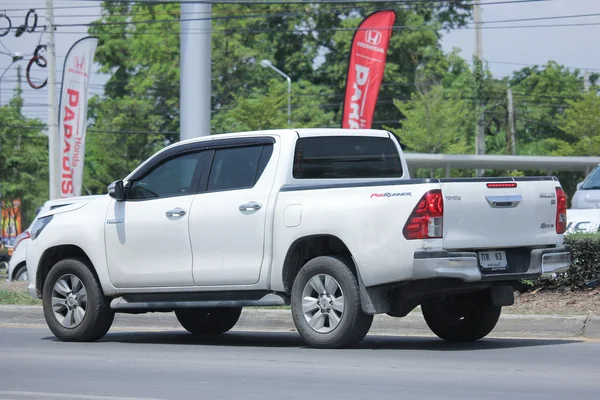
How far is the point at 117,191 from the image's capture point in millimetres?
11000

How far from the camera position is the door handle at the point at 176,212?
1054cm

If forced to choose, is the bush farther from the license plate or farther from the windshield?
the windshield

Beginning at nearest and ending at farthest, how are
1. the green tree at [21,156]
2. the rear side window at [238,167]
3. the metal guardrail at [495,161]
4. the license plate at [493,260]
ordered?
the license plate at [493,260] → the rear side window at [238,167] → the metal guardrail at [495,161] → the green tree at [21,156]

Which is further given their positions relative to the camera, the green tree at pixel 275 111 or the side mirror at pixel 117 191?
the green tree at pixel 275 111

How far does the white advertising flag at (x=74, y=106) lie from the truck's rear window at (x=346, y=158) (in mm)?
20441

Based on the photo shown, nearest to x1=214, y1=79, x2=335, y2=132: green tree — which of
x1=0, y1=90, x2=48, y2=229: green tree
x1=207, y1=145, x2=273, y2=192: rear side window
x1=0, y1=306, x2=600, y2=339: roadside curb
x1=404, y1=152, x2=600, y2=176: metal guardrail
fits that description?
x1=0, y1=90, x2=48, y2=229: green tree

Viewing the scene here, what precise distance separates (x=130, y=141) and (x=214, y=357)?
51.4 meters

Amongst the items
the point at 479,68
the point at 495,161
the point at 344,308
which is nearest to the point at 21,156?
the point at 479,68

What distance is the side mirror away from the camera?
11.0m

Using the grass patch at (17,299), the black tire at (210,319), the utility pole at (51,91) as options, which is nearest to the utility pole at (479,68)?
the utility pole at (51,91)

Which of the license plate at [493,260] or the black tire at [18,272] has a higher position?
the license plate at [493,260]

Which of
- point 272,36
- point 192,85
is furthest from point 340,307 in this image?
point 272,36

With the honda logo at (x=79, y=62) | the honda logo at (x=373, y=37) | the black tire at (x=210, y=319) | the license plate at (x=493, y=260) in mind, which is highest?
the honda logo at (x=373, y=37)

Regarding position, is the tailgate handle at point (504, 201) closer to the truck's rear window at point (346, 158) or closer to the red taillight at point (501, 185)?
the red taillight at point (501, 185)
